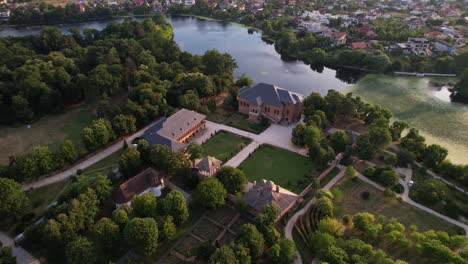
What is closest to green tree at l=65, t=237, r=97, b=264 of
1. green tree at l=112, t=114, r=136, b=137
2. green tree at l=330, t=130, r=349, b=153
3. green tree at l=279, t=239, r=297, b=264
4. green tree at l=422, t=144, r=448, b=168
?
green tree at l=279, t=239, r=297, b=264

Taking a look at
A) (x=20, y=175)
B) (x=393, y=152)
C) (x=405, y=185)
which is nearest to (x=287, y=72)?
(x=393, y=152)

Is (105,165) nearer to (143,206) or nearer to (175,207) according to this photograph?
(143,206)

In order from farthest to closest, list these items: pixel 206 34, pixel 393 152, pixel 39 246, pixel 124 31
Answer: pixel 206 34 < pixel 124 31 < pixel 393 152 < pixel 39 246

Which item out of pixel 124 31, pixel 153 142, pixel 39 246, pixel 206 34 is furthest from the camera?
pixel 206 34

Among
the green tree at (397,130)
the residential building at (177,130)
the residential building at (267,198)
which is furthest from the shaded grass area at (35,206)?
the green tree at (397,130)

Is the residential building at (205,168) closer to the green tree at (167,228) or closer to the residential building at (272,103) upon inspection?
the green tree at (167,228)

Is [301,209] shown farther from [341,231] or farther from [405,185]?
[405,185]

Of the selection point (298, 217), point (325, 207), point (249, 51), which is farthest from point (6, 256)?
point (249, 51)
